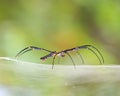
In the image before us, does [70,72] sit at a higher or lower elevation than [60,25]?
lower

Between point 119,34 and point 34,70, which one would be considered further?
point 119,34

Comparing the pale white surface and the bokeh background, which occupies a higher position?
the bokeh background

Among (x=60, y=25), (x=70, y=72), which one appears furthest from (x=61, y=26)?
(x=70, y=72)

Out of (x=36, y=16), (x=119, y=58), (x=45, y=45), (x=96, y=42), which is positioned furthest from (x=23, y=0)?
(x=119, y=58)

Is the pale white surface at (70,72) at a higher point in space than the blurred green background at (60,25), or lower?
lower

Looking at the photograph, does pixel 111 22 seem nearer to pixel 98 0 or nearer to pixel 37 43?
pixel 98 0

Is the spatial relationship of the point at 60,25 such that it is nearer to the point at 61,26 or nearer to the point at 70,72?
the point at 61,26
